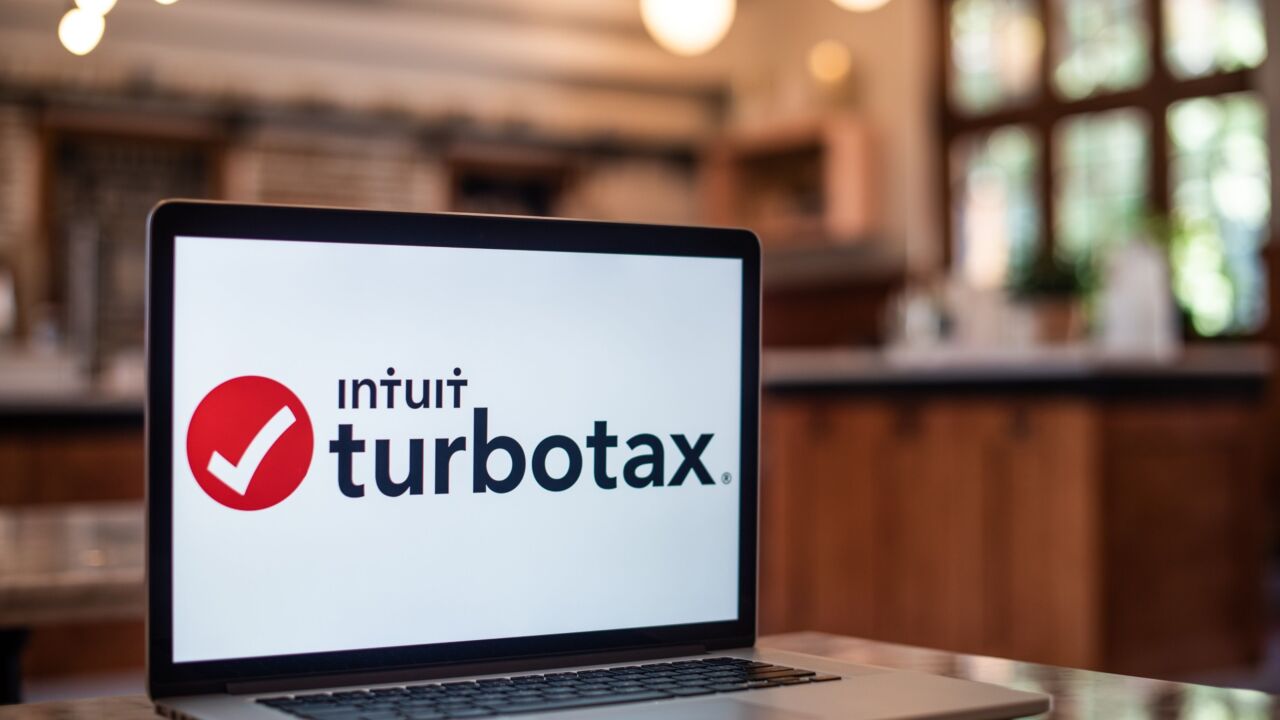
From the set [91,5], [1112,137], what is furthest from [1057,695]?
[1112,137]

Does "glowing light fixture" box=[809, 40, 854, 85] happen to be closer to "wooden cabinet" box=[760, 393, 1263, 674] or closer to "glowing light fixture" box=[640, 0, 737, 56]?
"glowing light fixture" box=[640, 0, 737, 56]

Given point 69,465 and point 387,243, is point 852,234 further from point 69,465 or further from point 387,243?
point 387,243

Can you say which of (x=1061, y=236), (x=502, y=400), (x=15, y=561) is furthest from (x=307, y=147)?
(x=502, y=400)

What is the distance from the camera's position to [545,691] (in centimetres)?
58

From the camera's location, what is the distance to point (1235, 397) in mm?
3965

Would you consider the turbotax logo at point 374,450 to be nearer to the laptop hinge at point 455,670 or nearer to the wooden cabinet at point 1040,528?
the laptop hinge at point 455,670

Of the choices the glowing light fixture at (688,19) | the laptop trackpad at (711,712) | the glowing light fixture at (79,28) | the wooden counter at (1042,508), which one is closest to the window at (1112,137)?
the wooden counter at (1042,508)

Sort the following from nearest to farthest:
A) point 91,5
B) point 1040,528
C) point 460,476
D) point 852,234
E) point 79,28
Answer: point 460,476 → point 91,5 → point 79,28 → point 1040,528 → point 852,234

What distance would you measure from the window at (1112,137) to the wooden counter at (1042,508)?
1.48 metres

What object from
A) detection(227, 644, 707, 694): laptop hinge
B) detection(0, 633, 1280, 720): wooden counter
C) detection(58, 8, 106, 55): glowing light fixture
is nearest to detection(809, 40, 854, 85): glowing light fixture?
detection(58, 8, 106, 55): glowing light fixture

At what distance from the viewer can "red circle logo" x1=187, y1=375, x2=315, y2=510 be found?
1.93 feet

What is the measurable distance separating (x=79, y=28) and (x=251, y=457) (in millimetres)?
708

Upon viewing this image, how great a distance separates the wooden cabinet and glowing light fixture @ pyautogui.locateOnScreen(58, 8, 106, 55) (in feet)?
9.44

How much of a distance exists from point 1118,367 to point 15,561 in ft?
9.79
